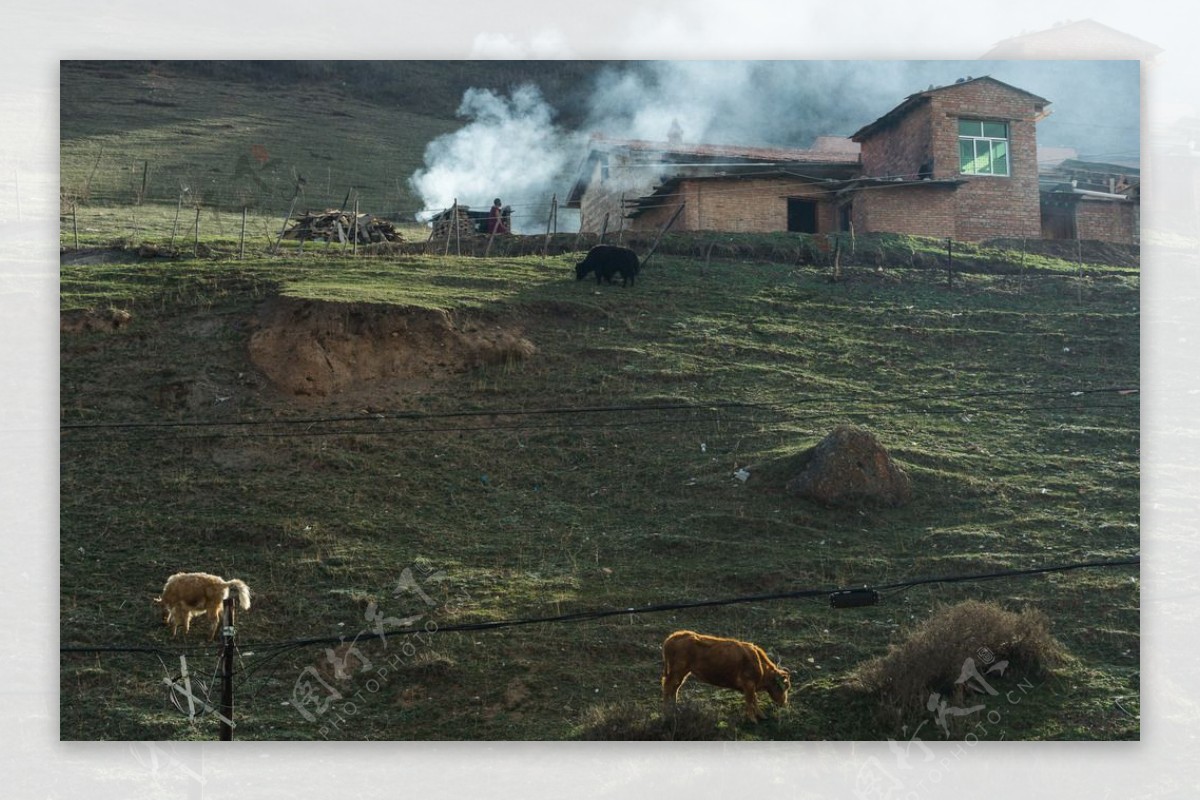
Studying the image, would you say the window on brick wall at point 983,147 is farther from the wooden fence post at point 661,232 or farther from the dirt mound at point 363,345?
the dirt mound at point 363,345

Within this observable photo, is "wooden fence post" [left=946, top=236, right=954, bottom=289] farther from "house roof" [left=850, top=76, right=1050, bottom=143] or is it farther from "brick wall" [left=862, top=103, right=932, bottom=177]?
"house roof" [left=850, top=76, right=1050, bottom=143]

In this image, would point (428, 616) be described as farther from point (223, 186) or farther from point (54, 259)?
point (223, 186)

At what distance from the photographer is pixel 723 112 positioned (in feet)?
77.7

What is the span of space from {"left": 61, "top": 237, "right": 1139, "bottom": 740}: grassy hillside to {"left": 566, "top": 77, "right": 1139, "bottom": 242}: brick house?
2.00 m

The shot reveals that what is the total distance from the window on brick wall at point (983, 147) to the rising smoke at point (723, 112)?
2.57 ft

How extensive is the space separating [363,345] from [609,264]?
447 cm

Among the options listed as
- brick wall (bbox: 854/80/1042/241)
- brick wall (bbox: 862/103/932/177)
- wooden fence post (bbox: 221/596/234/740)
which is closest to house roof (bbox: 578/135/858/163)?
brick wall (bbox: 862/103/932/177)

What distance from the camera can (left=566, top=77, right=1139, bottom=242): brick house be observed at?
66.2 feet

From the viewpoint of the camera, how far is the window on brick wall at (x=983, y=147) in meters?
20.2

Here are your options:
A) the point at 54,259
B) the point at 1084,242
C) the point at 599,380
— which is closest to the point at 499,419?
the point at 599,380

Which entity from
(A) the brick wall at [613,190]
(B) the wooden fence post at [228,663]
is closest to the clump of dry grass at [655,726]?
(B) the wooden fence post at [228,663]

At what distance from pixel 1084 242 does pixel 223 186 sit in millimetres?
13808

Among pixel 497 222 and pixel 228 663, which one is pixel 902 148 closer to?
pixel 497 222

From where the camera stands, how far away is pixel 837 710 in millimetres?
9953
